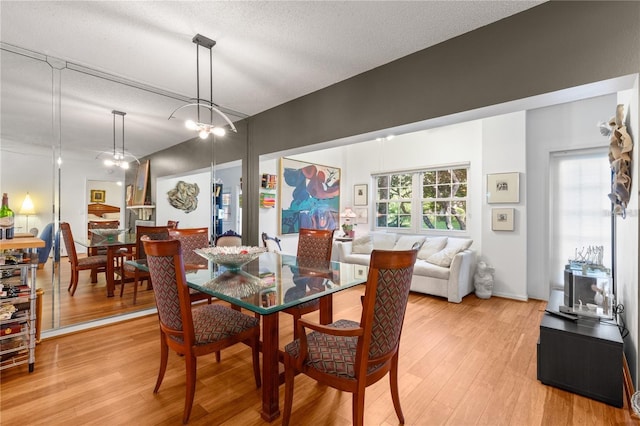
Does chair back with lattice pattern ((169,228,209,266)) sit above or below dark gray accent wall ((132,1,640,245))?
below

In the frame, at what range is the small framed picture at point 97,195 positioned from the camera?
10.2ft

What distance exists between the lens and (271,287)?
1847 millimetres

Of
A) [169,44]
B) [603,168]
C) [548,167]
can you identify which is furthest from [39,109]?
[603,168]

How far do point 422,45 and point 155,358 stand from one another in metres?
3.49

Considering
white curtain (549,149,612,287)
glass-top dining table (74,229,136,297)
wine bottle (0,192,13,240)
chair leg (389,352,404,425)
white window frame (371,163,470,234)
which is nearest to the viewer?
chair leg (389,352,404,425)

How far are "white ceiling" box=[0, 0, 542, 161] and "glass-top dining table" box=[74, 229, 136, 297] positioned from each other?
896 mm

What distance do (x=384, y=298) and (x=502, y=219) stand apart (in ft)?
12.1

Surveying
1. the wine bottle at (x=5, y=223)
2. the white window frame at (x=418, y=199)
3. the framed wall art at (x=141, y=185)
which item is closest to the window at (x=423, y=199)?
the white window frame at (x=418, y=199)

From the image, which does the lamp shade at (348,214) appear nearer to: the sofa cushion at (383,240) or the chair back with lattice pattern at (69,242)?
the sofa cushion at (383,240)

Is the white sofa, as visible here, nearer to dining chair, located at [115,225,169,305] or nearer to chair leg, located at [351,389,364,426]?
chair leg, located at [351,389,364,426]

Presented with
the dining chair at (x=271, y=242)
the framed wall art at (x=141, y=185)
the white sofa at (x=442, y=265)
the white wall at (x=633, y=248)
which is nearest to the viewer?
the white wall at (x=633, y=248)

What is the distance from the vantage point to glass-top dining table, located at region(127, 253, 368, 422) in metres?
1.59

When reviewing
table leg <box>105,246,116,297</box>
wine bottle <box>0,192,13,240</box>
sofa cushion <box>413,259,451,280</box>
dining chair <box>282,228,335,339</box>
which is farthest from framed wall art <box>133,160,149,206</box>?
sofa cushion <box>413,259,451,280</box>

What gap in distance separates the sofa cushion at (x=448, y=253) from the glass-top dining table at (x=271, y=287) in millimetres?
2249
